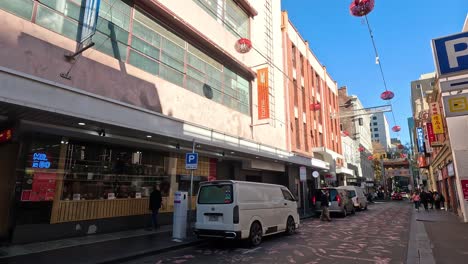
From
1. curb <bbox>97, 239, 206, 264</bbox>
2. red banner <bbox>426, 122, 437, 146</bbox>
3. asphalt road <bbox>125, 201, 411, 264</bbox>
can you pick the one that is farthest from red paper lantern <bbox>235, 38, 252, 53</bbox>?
red banner <bbox>426, 122, 437, 146</bbox>

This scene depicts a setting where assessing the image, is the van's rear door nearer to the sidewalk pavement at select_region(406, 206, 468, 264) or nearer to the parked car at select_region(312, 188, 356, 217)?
the sidewalk pavement at select_region(406, 206, 468, 264)

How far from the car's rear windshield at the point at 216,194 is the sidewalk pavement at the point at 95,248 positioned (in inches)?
58.0

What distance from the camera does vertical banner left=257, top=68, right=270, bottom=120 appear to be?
62.9ft

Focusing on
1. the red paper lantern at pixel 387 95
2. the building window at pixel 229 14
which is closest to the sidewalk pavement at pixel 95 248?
the building window at pixel 229 14

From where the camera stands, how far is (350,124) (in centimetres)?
5297

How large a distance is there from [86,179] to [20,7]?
19.1 feet

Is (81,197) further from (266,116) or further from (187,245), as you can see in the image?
(266,116)

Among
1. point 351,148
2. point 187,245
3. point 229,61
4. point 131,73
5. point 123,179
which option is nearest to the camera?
point 187,245

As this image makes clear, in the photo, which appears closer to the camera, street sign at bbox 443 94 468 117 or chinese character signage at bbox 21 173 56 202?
street sign at bbox 443 94 468 117

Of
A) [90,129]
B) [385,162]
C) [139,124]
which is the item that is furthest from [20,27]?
[385,162]

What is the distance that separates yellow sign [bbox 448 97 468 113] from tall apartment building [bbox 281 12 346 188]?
55.7 ft

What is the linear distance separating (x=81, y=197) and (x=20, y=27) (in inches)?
226

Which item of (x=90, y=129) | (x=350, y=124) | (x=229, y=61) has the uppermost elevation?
(x=350, y=124)

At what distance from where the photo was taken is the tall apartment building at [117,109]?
28.3ft
